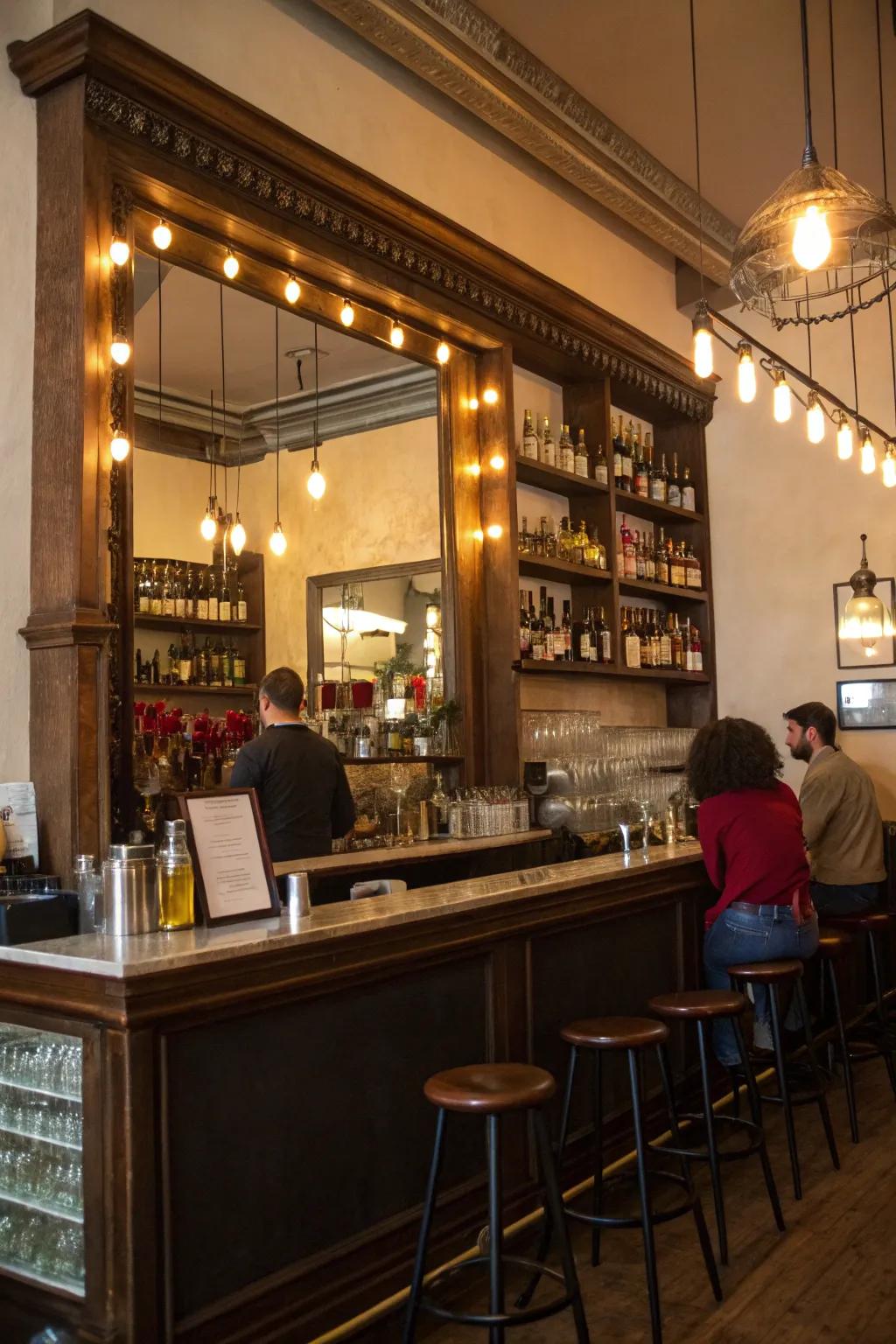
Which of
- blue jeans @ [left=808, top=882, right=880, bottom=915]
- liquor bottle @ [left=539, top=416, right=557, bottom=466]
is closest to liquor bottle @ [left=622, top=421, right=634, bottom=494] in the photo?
liquor bottle @ [left=539, top=416, right=557, bottom=466]

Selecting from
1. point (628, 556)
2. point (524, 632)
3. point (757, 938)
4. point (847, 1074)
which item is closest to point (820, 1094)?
point (847, 1074)

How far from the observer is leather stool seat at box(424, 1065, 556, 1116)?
241 cm

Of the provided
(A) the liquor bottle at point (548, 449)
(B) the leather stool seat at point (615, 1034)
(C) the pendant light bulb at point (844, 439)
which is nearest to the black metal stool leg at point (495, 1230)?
(B) the leather stool seat at point (615, 1034)

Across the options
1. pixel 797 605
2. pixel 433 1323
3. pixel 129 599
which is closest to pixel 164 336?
pixel 129 599

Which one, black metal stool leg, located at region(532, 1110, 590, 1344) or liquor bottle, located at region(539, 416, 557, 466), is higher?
liquor bottle, located at region(539, 416, 557, 466)

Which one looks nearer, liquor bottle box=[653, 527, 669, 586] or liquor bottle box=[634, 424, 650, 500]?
liquor bottle box=[634, 424, 650, 500]

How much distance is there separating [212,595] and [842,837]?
113 inches

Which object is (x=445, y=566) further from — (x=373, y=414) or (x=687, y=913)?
(x=687, y=913)

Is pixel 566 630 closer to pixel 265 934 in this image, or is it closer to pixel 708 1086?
pixel 708 1086

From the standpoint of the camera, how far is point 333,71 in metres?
4.52

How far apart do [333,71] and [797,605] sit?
12.6 ft

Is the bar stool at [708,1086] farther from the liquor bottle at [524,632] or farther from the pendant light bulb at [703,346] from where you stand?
the liquor bottle at [524,632]

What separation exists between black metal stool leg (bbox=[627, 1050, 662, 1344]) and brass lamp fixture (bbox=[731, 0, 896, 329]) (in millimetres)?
2105

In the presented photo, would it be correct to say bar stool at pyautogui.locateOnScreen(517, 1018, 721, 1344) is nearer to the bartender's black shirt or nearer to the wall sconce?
the bartender's black shirt
